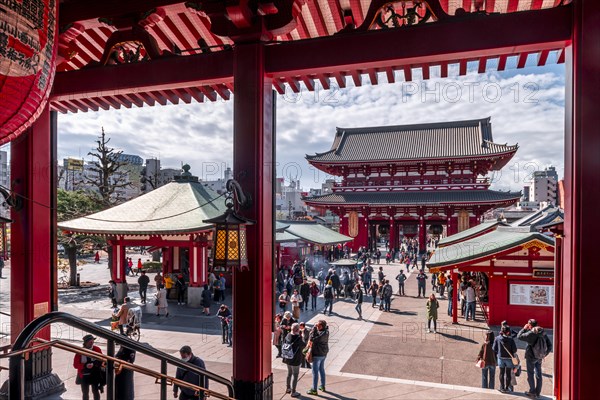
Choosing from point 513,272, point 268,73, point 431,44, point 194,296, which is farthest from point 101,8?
point 513,272

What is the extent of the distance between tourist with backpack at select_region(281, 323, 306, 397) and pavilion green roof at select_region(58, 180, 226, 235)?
19.3 feet

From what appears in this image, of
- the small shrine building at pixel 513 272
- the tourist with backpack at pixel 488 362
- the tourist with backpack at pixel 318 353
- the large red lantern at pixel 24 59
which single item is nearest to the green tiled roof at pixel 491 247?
the small shrine building at pixel 513 272

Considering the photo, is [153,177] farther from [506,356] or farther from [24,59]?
[24,59]

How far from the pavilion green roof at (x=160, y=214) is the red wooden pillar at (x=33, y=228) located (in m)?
6.94

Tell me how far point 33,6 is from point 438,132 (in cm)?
3850

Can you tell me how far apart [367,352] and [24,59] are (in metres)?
9.72

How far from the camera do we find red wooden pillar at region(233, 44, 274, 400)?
4.29m

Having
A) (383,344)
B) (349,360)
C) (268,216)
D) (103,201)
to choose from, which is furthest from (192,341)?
(103,201)

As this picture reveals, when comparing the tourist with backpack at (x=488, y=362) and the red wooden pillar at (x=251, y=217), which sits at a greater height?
the red wooden pillar at (x=251, y=217)

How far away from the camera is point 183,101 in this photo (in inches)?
226

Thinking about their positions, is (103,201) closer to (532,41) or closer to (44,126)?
(44,126)

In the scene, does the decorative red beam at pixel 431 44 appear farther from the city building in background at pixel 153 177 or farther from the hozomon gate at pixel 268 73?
the city building in background at pixel 153 177

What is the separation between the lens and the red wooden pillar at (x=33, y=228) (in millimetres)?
5203

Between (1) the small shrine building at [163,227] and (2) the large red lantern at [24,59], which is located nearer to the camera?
(2) the large red lantern at [24,59]
